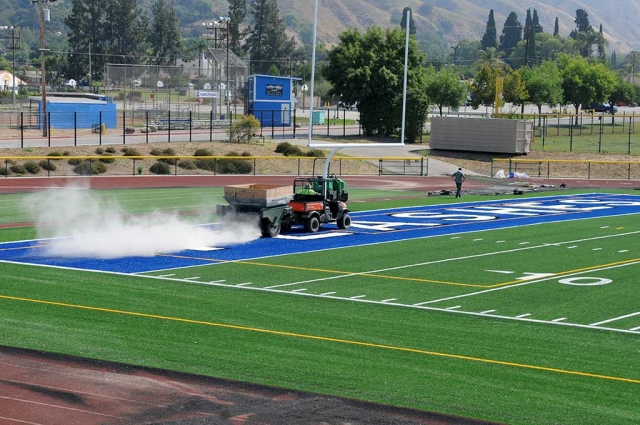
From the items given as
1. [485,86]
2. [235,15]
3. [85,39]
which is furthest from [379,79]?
[235,15]

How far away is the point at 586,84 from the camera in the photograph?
403ft

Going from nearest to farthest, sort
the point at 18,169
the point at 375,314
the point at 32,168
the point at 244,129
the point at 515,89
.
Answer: the point at 375,314 < the point at 18,169 < the point at 32,168 < the point at 244,129 < the point at 515,89

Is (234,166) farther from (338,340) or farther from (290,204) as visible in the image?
(338,340)

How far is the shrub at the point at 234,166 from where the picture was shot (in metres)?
60.2

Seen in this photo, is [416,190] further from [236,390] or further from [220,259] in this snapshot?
[236,390]

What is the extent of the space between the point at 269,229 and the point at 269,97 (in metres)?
66.8

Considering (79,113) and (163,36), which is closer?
(79,113)

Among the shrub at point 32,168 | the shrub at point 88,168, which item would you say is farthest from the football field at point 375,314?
the shrub at point 88,168

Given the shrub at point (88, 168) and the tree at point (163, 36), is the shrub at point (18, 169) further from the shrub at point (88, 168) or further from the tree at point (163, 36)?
the tree at point (163, 36)

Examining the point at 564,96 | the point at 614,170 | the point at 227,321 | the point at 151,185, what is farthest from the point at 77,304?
the point at 564,96

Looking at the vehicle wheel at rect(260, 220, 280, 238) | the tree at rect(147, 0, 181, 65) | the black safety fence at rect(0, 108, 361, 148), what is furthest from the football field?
the tree at rect(147, 0, 181, 65)

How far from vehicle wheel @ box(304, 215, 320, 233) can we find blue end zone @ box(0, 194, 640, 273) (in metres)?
0.23

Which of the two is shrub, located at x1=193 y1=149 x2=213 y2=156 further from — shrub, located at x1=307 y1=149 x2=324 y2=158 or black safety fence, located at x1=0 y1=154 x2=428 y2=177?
shrub, located at x1=307 y1=149 x2=324 y2=158

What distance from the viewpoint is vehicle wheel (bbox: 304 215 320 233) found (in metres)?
33.5
